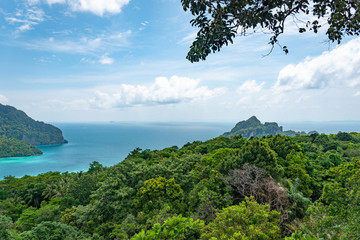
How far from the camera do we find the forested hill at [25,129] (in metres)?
127

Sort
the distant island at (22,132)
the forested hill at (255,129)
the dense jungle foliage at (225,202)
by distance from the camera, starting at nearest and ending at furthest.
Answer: the dense jungle foliage at (225,202)
the distant island at (22,132)
the forested hill at (255,129)

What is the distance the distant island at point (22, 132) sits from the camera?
10012cm

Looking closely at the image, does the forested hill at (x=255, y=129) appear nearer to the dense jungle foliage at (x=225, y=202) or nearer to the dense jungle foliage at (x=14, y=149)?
the dense jungle foliage at (x=225, y=202)

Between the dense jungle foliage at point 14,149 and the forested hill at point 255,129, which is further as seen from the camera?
the forested hill at point 255,129

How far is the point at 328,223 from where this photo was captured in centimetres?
512

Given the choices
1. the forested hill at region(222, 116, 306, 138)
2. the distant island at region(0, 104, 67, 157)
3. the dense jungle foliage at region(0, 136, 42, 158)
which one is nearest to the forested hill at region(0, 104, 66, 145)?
the distant island at region(0, 104, 67, 157)

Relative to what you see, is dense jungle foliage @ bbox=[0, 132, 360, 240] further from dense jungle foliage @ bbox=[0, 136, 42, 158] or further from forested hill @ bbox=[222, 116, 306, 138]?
dense jungle foliage @ bbox=[0, 136, 42, 158]

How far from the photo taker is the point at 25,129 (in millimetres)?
134875

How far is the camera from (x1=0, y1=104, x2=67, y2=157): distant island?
100119mm

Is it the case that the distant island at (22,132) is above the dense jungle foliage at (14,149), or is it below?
above

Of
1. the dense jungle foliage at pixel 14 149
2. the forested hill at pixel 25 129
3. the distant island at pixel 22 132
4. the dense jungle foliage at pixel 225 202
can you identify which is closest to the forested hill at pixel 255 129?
the dense jungle foliage at pixel 225 202

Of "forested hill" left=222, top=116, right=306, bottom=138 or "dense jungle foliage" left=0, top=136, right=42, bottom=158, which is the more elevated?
"forested hill" left=222, top=116, right=306, bottom=138

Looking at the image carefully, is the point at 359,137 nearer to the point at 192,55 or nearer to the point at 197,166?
the point at 197,166

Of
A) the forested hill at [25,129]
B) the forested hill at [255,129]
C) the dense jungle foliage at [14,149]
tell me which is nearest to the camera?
the dense jungle foliage at [14,149]
